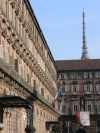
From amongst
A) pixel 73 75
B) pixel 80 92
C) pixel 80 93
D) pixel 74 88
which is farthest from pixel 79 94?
pixel 73 75

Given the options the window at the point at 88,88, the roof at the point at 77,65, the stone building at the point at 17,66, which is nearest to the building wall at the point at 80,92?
the window at the point at 88,88

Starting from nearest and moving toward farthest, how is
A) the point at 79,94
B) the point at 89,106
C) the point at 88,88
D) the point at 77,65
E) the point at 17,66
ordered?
the point at 17,66 → the point at 88,88 → the point at 89,106 → the point at 79,94 → the point at 77,65

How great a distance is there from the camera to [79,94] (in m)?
103

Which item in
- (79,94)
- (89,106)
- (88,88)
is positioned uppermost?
(88,88)

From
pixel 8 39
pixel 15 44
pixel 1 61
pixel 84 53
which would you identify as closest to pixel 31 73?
pixel 15 44

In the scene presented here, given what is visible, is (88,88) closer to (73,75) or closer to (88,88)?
(88,88)

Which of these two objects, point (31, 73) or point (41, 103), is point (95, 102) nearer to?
point (41, 103)

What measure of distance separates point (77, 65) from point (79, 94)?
780 cm

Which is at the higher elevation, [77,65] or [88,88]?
[77,65]

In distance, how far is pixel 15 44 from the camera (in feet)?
123

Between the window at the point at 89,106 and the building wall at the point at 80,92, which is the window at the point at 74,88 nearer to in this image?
the building wall at the point at 80,92

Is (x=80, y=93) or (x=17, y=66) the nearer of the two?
(x=17, y=66)

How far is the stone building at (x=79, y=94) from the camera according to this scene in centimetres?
10250

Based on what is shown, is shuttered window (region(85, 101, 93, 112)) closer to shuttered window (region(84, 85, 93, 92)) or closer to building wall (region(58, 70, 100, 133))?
building wall (region(58, 70, 100, 133))
